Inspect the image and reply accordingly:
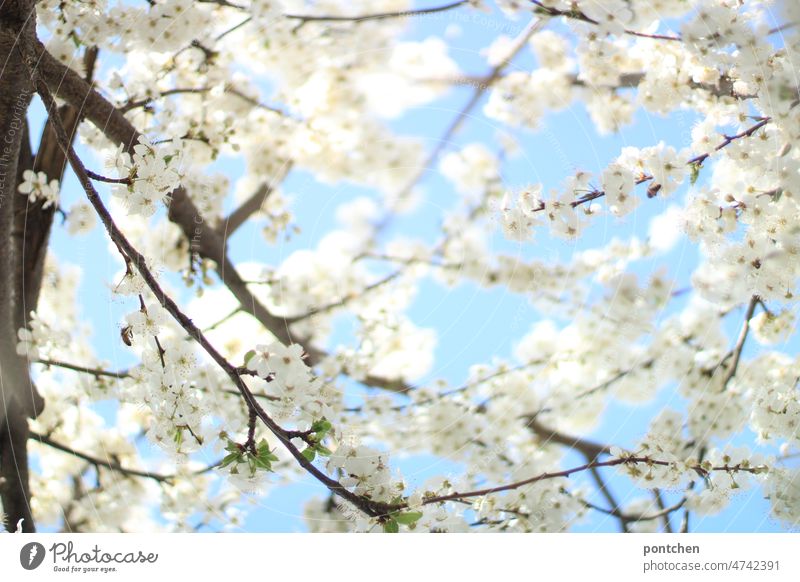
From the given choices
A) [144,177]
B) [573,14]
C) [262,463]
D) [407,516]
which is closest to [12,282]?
[144,177]

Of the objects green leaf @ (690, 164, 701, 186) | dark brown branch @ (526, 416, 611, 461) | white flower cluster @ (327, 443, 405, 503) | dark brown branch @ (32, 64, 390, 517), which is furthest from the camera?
dark brown branch @ (526, 416, 611, 461)

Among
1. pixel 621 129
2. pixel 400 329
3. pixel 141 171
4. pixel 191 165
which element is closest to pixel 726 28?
pixel 621 129

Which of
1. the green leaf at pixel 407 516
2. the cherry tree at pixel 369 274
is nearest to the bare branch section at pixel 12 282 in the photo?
the cherry tree at pixel 369 274

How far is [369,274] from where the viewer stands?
2.38 metres

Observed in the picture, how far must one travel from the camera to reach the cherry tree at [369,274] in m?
1.08

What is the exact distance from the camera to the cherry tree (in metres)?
1.08

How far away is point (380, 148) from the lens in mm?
2406

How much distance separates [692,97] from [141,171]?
3.57 feet

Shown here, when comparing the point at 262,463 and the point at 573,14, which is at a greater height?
the point at 573,14

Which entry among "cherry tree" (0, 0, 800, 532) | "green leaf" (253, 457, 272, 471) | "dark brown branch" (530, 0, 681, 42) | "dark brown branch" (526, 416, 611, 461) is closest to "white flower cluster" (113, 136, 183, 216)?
"cherry tree" (0, 0, 800, 532)

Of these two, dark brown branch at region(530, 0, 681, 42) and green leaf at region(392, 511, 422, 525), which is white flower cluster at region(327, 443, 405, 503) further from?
dark brown branch at region(530, 0, 681, 42)

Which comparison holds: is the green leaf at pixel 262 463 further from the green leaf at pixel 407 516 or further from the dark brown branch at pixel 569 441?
the dark brown branch at pixel 569 441

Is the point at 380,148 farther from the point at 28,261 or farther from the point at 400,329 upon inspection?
the point at 28,261

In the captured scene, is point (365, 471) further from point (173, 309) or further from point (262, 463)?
point (173, 309)
